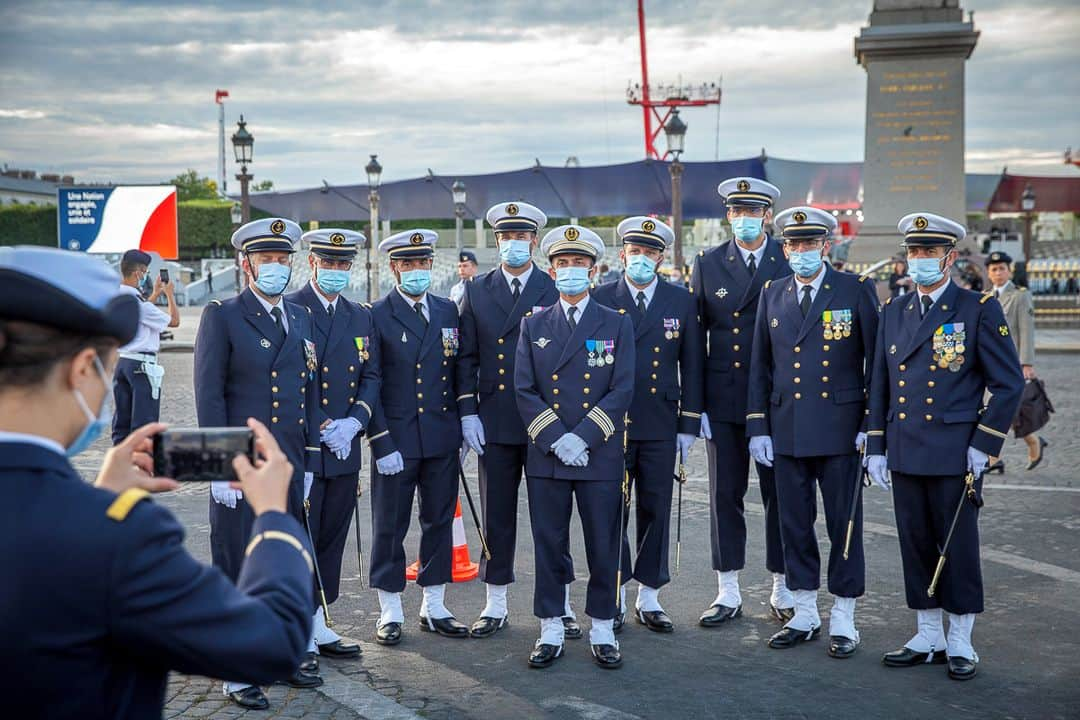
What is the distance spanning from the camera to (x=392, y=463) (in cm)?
652

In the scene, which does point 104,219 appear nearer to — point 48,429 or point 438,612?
point 438,612

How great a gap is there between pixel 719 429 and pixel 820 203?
3315 centimetres

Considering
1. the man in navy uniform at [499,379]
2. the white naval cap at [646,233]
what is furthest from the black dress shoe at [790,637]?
the white naval cap at [646,233]

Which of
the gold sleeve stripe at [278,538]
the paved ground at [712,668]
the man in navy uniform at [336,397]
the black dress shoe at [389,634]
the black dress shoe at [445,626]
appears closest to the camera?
the gold sleeve stripe at [278,538]

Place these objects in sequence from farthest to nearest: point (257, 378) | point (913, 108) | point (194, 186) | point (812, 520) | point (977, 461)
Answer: point (194, 186), point (913, 108), point (812, 520), point (977, 461), point (257, 378)

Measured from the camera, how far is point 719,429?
711cm

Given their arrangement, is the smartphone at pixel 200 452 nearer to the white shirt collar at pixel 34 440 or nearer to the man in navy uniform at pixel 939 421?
the white shirt collar at pixel 34 440

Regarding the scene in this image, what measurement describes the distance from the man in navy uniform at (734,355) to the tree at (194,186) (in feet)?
280

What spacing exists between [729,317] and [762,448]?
36.8 inches

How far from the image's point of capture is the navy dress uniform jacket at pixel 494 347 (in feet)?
22.2

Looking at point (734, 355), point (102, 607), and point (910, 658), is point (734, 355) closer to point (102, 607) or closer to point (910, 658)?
point (910, 658)

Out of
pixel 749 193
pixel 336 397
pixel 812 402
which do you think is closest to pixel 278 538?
pixel 336 397

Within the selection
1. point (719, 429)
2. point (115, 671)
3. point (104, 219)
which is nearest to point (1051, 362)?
→ point (719, 429)

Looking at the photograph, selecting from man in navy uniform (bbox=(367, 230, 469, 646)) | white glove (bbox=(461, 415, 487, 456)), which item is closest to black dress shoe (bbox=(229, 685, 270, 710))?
man in navy uniform (bbox=(367, 230, 469, 646))
